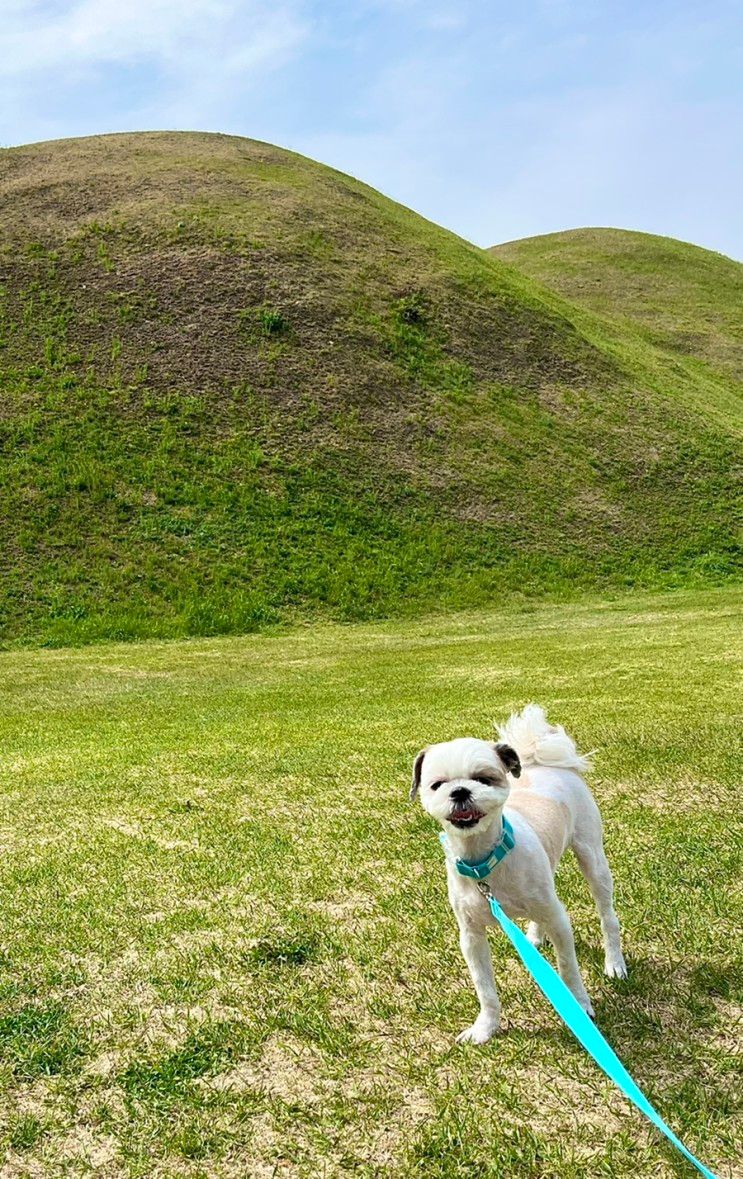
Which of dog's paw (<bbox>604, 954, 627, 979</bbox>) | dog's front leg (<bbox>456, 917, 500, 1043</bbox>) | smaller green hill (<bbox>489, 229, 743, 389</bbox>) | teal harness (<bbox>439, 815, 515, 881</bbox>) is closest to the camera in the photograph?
teal harness (<bbox>439, 815, 515, 881</bbox>)

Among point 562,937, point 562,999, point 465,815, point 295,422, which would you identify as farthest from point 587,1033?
point 295,422

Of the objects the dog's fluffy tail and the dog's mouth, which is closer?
the dog's mouth

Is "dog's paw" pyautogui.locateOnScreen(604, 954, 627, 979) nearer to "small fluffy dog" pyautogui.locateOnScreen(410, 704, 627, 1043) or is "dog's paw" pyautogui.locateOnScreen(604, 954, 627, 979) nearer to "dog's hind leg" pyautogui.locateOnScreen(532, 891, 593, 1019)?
"small fluffy dog" pyautogui.locateOnScreen(410, 704, 627, 1043)

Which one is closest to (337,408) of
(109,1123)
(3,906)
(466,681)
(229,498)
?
(229,498)

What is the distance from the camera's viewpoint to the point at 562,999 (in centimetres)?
323

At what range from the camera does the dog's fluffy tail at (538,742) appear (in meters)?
5.09

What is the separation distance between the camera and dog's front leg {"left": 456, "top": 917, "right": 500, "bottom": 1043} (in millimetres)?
4375

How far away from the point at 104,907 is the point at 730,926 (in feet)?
14.4

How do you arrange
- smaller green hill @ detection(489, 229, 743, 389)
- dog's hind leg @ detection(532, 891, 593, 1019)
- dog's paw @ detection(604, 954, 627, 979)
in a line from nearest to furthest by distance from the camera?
dog's hind leg @ detection(532, 891, 593, 1019) < dog's paw @ detection(604, 954, 627, 979) < smaller green hill @ detection(489, 229, 743, 389)

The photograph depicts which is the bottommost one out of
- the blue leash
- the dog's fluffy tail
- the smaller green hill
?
the blue leash

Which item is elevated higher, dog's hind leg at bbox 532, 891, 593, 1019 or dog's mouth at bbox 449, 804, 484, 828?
dog's mouth at bbox 449, 804, 484, 828

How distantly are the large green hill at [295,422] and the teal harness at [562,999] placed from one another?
2444 centimetres

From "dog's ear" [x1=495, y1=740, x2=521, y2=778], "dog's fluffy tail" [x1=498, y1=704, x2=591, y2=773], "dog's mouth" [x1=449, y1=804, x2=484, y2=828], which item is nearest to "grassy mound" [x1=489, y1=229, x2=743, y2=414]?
"dog's fluffy tail" [x1=498, y1=704, x2=591, y2=773]

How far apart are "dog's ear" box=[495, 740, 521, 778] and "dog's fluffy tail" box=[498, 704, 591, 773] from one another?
84 cm
